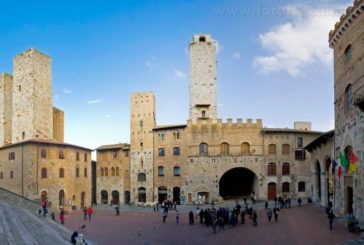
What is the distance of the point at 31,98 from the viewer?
4484cm

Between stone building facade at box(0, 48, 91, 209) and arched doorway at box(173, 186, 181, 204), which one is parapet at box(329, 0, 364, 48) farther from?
stone building facade at box(0, 48, 91, 209)

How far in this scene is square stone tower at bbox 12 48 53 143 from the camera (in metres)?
44.8

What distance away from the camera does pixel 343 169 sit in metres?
22.7

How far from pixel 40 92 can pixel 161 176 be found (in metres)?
20.8

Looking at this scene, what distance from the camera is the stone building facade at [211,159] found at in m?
42.2

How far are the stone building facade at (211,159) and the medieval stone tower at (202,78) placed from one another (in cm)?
144

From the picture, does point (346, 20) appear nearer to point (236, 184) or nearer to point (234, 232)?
point (234, 232)

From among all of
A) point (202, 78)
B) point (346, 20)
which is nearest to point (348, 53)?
point (346, 20)

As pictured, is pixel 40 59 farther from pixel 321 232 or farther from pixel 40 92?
pixel 321 232

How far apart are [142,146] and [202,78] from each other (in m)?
12.8

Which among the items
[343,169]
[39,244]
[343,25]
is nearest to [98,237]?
[39,244]

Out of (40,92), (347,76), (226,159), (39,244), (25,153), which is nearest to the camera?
(39,244)

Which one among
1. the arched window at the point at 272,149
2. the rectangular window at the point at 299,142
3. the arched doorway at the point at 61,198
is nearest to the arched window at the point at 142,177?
the arched doorway at the point at 61,198

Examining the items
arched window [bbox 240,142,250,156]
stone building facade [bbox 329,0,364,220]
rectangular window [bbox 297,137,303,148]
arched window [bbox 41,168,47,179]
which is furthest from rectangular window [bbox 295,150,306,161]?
arched window [bbox 41,168,47,179]
